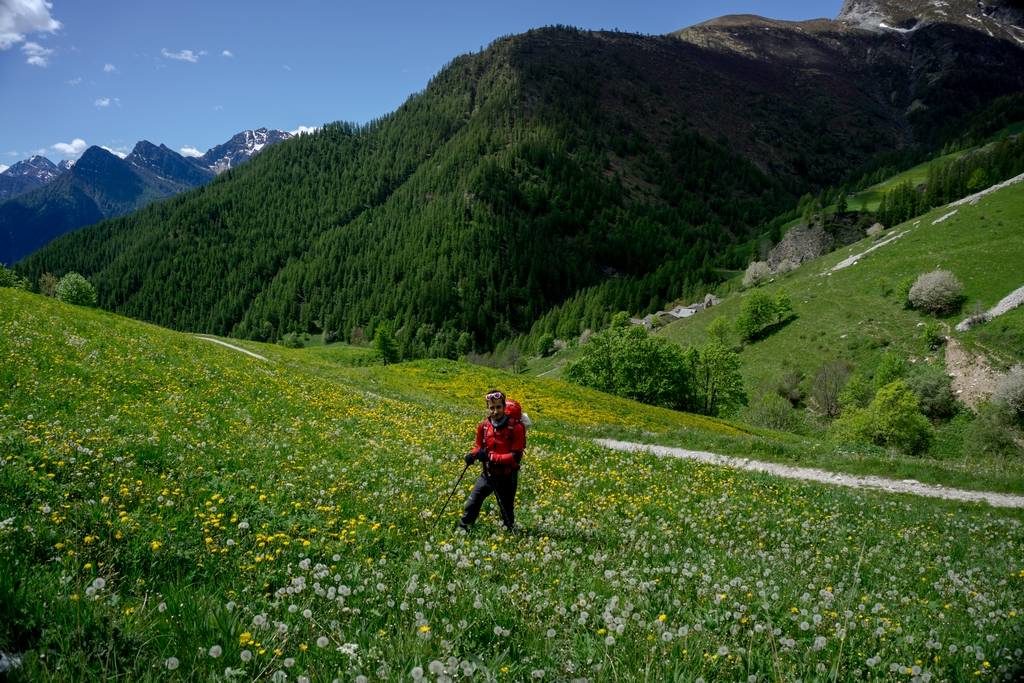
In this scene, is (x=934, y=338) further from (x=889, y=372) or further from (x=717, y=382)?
(x=717, y=382)

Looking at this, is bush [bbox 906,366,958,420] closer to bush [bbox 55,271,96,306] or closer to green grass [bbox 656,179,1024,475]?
green grass [bbox 656,179,1024,475]

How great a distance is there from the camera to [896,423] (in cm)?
5944

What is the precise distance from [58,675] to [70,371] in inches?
674

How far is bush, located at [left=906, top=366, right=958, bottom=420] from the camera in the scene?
226 ft

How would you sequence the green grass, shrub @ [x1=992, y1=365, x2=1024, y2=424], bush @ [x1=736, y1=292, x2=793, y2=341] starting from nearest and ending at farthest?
shrub @ [x1=992, y1=365, x2=1024, y2=424], the green grass, bush @ [x1=736, y1=292, x2=793, y2=341]

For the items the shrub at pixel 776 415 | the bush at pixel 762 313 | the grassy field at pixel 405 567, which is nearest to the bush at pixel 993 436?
the shrub at pixel 776 415

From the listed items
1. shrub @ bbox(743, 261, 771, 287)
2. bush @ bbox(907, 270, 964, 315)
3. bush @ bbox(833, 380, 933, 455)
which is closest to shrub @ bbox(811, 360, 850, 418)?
bush @ bbox(907, 270, 964, 315)

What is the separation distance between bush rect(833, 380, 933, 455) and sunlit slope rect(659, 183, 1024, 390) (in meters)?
24.5

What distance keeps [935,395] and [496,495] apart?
81.9 metres

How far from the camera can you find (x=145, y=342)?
2609cm

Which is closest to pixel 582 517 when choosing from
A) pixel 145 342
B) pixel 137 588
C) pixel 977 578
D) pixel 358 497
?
pixel 358 497

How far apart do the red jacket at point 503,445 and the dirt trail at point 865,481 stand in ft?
55.7

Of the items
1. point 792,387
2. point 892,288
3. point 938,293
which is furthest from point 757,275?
point 792,387

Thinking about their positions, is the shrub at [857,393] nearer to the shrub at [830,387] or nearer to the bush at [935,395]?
the shrub at [830,387]
